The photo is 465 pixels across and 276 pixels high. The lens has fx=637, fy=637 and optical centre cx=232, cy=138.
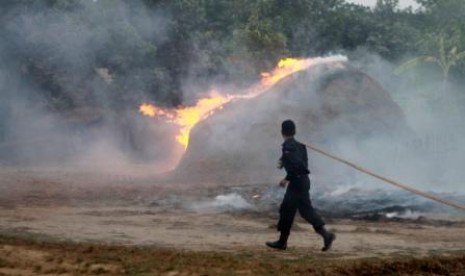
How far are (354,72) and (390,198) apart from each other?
755 centimetres

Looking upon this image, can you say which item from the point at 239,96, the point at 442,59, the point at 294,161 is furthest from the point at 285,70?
the point at 294,161

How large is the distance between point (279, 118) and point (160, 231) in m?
10.1

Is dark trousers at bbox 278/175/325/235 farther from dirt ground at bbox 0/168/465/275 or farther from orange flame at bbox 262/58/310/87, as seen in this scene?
orange flame at bbox 262/58/310/87

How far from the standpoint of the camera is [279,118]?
1989 centimetres

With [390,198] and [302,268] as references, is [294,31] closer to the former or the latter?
[390,198]

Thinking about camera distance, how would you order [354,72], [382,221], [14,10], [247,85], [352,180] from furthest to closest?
[247,85] < [14,10] < [354,72] < [352,180] < [382,221]

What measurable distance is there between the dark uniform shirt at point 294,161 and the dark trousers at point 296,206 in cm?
7

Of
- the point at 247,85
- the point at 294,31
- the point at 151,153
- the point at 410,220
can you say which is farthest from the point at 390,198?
the point at 294,31

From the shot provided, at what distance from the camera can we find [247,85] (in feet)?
93.2

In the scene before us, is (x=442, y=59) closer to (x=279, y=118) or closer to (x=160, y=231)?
(x=279, y=118)

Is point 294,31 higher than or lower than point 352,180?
higher

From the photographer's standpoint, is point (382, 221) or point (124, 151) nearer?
point (382, 221)

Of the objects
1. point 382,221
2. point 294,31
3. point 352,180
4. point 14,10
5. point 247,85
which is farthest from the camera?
point 294,31

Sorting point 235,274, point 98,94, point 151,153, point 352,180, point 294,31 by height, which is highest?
point 294,31
